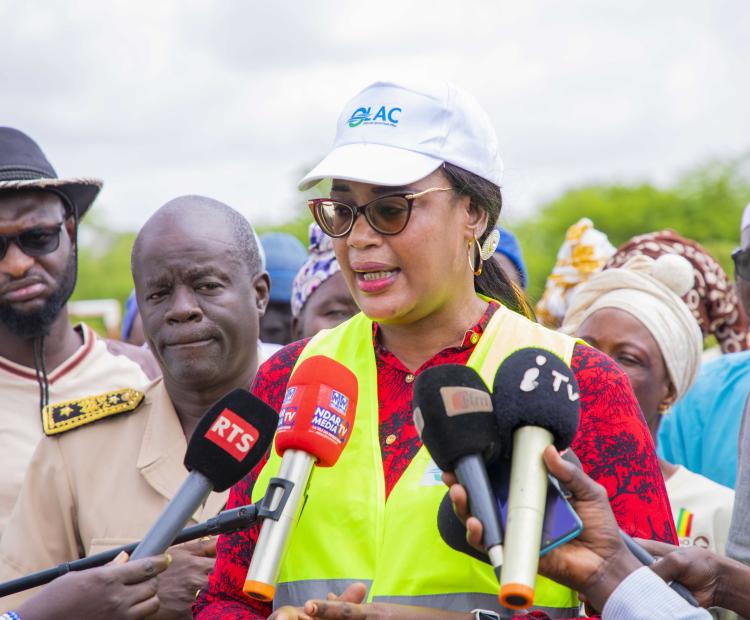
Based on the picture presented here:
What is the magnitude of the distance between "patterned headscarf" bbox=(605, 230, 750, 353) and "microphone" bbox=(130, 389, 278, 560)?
12.0 feet

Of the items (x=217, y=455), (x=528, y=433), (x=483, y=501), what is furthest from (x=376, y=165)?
(x=483, y=501)

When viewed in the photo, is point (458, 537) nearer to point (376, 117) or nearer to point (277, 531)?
point (277, 531)

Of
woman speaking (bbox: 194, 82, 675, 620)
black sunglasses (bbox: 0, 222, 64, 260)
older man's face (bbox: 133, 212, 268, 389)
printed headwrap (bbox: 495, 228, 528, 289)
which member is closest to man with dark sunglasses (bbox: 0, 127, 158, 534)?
black sunglasses (bbox: 0, 222, 64, 260)

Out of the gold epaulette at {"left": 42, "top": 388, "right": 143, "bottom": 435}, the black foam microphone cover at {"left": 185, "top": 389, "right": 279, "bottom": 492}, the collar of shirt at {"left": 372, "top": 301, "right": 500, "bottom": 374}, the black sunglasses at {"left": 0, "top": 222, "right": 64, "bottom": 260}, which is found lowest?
the black foam microphone cover at {"left": 185, "top": 389, "right": 279, "bottom": 492}

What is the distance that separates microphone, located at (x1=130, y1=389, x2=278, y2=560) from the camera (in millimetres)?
2684

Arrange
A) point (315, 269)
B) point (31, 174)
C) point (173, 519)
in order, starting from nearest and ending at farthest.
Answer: point (173, 519) < point (31, 174) < point (315, 269)

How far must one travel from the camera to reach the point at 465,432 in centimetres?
243

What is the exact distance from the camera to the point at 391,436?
124 inches

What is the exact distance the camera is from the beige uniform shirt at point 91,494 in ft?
13.4

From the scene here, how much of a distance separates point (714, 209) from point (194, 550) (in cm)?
3526

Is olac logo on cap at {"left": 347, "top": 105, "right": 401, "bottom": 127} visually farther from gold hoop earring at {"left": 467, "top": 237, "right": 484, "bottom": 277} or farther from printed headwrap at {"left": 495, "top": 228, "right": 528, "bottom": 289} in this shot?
printed headwrap at {"left": 495, "top": 228, "right": 528, "bottom": 289}

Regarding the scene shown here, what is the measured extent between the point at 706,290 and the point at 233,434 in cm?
404

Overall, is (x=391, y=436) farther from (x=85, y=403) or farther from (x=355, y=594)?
(x=85, y=403)

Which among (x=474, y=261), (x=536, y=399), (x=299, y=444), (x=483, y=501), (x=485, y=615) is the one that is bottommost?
(x=485, y=615)
